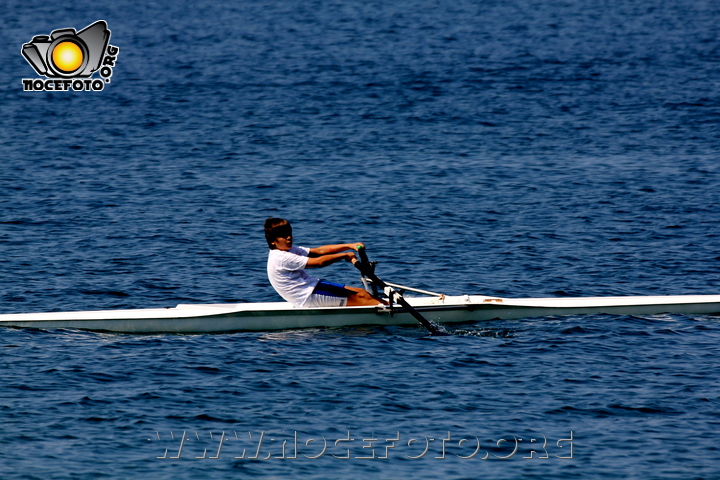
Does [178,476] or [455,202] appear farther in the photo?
[455,202]

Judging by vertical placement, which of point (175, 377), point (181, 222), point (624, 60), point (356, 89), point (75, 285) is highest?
point (624, 60)

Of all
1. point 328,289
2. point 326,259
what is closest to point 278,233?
point 326,259

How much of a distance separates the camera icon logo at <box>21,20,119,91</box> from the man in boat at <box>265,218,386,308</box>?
1950cm

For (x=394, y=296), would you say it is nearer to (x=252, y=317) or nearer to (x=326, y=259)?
(x=326, y=259)

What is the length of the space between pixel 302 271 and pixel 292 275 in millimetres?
165

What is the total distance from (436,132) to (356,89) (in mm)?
6298

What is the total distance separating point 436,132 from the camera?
2745cm

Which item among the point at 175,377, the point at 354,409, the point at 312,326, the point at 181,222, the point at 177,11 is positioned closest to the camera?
the point at 354,409

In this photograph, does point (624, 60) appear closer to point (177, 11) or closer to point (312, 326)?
point (177, 11)

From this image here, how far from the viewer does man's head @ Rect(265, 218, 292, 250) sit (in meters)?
12.1

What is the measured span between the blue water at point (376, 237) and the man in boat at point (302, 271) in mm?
541

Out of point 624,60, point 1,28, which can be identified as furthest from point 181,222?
point 1,28

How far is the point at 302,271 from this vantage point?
487 inches

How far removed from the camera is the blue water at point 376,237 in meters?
9.62
